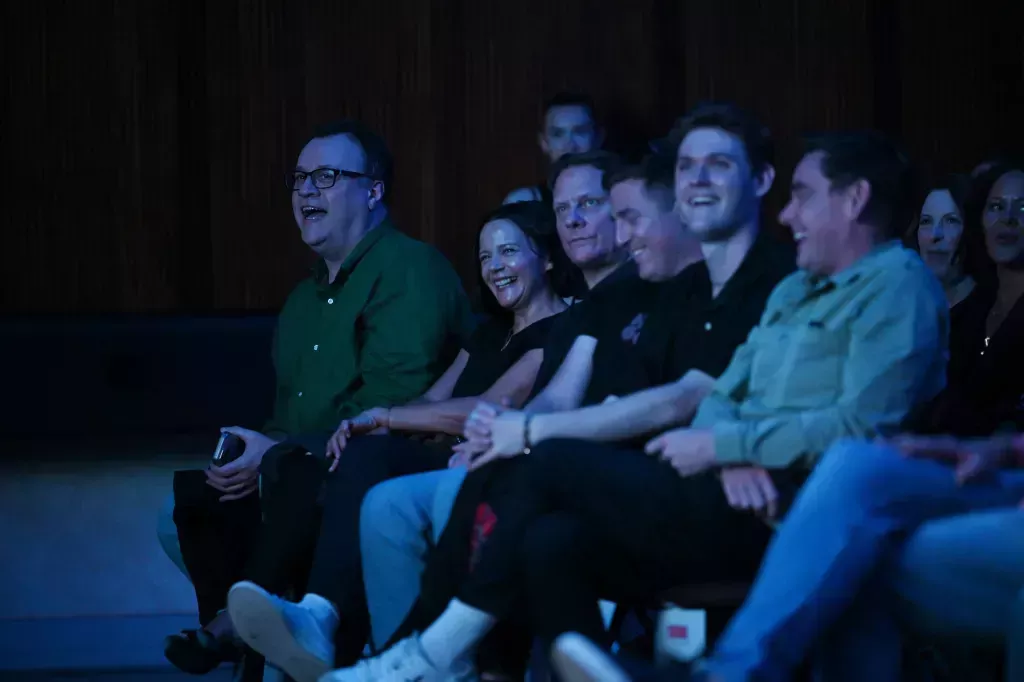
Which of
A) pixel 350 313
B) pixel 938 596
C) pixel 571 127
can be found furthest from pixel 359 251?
pixel 938 596

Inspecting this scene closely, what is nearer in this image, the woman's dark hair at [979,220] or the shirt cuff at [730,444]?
the shirt cuff at [730,444]

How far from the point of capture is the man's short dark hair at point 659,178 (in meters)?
2.56

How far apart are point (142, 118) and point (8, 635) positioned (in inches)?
65.5

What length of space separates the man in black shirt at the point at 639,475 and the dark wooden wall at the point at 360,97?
6.68 ft

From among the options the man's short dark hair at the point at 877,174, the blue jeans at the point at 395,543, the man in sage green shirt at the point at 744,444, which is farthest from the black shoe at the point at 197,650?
the man's short dark hair at the point at 877,174

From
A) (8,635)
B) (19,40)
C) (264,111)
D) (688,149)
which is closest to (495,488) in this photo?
(688,149)

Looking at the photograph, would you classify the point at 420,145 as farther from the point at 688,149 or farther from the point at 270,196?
the point at 688,149

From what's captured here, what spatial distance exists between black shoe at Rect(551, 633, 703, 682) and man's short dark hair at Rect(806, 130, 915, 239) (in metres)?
0.79

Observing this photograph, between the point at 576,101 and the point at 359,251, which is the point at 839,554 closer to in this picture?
the point at 359,251

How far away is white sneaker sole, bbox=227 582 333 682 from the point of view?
2479mm

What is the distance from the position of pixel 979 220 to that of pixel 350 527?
143cm

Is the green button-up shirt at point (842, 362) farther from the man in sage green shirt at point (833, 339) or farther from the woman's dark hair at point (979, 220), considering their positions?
the woman's dark hair at point (979, 220)

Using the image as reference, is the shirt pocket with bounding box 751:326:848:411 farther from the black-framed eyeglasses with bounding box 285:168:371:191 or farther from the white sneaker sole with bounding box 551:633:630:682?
the black-framed eyeglasses with bounding box 285:168:371:191

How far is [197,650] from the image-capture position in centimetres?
280
